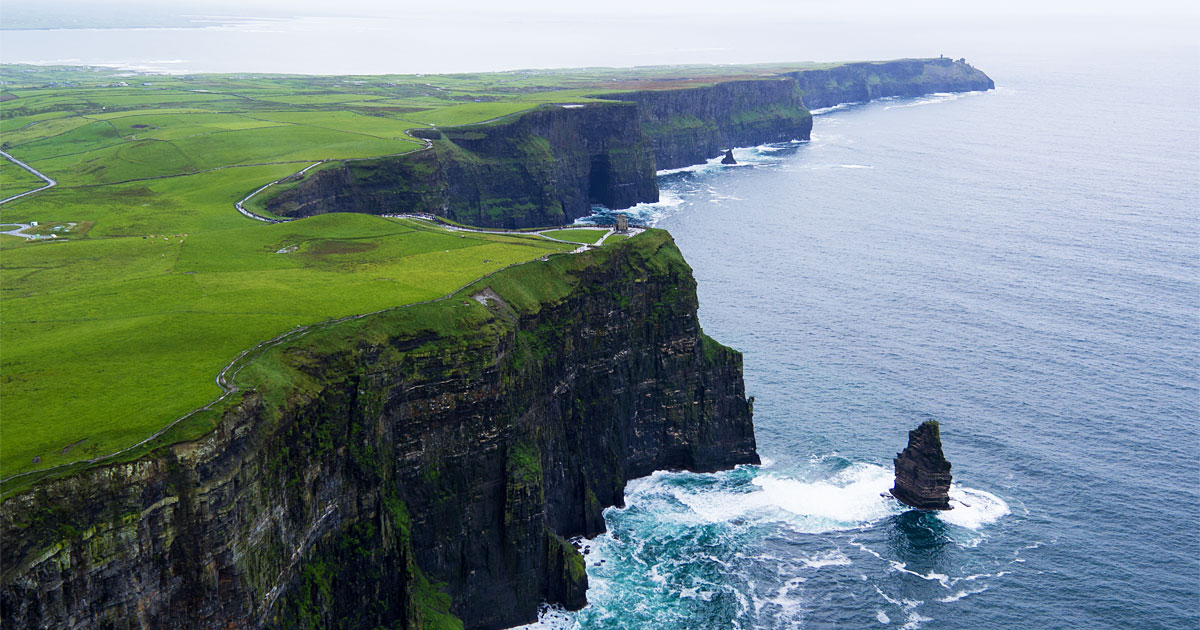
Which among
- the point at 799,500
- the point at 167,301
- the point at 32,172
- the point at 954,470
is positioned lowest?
the point at 799,500

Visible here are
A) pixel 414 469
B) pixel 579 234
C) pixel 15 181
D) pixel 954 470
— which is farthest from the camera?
pixel 15 181

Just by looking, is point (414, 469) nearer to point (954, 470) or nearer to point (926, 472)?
point (926, 472)

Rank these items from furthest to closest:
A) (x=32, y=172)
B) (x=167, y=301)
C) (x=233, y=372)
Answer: (x=32, y=172)
(x=167, y=301)
(x=233, y=372)

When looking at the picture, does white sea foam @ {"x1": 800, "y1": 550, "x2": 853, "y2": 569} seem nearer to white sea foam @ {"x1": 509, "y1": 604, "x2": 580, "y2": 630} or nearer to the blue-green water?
the blue-green water

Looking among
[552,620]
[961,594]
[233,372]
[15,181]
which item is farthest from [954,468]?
[15,181]

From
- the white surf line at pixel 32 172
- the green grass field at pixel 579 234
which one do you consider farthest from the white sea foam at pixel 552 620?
the white surf line at pixel 32 172

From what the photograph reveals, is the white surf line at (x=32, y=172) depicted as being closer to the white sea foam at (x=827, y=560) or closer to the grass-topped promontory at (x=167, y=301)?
the grass-topped promontory at (x=167, y=301)

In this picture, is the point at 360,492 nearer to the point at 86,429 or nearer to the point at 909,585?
the point at 86,429
